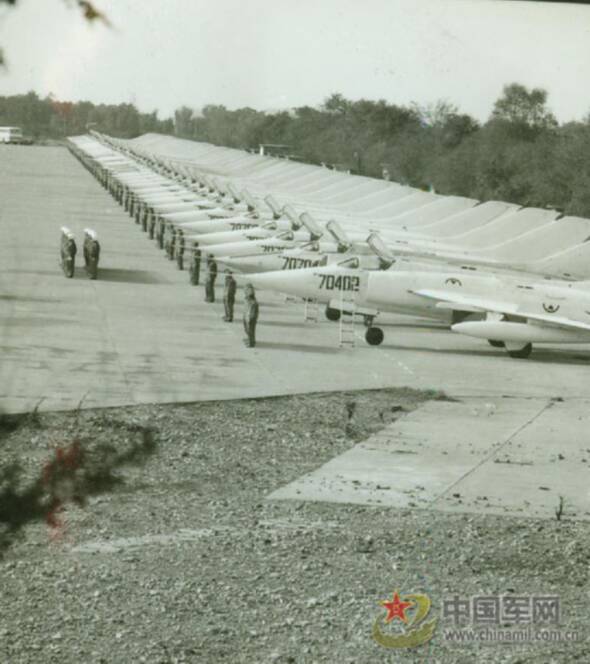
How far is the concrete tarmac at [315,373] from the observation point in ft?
46.7

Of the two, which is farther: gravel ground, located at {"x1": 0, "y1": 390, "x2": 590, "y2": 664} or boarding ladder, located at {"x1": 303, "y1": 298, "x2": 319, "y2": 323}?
boarding ladder, located at {"x1": 303, "y1": 298, "x2": 319, "y2": 323}

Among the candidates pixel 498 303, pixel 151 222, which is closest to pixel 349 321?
pixel 498 303

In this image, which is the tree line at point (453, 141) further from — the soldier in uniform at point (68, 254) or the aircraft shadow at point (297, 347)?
the aircraft shadow at point (297, 347)

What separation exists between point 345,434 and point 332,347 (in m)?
8.11

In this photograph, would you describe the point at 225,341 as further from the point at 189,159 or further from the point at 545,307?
the point at 189,159

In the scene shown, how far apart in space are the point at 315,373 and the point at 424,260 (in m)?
8.79

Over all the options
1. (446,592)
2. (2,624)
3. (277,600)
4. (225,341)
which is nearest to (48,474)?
(2,624)

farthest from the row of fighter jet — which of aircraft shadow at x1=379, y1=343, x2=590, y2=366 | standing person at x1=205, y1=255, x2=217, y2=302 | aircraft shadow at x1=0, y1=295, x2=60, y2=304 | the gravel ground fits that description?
the gravel ground

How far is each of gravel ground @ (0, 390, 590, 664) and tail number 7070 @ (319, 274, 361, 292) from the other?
11159 millimetres

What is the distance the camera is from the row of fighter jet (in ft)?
81.2

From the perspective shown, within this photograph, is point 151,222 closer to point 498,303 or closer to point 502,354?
point 498,303

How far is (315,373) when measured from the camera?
21078mm

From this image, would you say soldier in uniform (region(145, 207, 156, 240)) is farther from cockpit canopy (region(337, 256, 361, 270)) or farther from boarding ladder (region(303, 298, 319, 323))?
cockpit canopy (region(337, 256, 361, 270))

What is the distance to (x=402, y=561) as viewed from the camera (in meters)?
11.0
